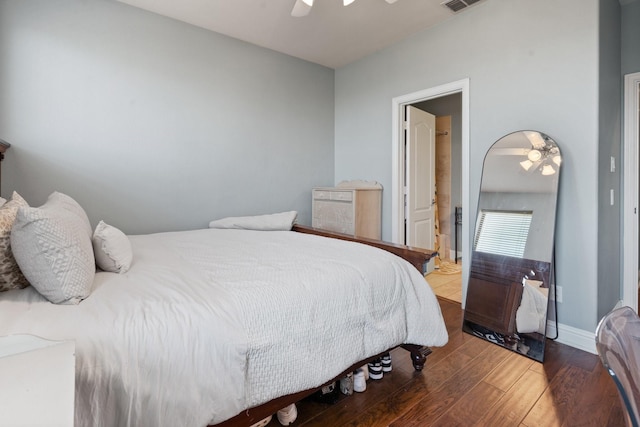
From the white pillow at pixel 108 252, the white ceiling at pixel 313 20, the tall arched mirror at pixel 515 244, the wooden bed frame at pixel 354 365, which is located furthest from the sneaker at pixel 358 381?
the white ceiling at pixel 313 20

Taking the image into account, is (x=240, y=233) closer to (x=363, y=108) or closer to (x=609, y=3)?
(x=363, y=108)

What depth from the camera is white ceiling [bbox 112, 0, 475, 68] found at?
2631 millimetres

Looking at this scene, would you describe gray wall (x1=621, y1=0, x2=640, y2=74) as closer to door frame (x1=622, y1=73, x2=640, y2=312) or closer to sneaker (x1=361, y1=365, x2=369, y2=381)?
door frame (x1=622, y1=73, x2=640, y2=312)

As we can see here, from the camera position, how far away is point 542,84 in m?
2.33

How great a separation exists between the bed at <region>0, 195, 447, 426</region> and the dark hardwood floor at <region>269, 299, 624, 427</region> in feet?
0.72

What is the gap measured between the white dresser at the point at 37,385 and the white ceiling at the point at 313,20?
2.78 m

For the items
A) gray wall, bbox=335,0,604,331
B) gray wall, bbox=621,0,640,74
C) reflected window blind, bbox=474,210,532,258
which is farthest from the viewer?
gray wall, bbox=621,0,640,74

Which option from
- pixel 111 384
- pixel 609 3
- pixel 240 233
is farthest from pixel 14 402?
pixel 609 3

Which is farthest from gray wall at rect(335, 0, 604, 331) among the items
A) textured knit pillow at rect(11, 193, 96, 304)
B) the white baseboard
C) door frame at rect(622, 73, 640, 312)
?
textured knit pillow at rect(11, 193, 96, 304)

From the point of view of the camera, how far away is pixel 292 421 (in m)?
1.48

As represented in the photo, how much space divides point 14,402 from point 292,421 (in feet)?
4.15

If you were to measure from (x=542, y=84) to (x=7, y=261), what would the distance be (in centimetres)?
317

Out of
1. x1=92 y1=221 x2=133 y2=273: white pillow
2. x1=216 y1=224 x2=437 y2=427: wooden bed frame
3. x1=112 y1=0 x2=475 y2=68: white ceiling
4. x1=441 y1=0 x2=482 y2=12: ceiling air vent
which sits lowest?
x1=216 y1=224 x2=437 y2=427: wooden bed frame

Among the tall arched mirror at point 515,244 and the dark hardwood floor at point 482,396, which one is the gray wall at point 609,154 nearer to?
the tall arched mirror at point 515,244
